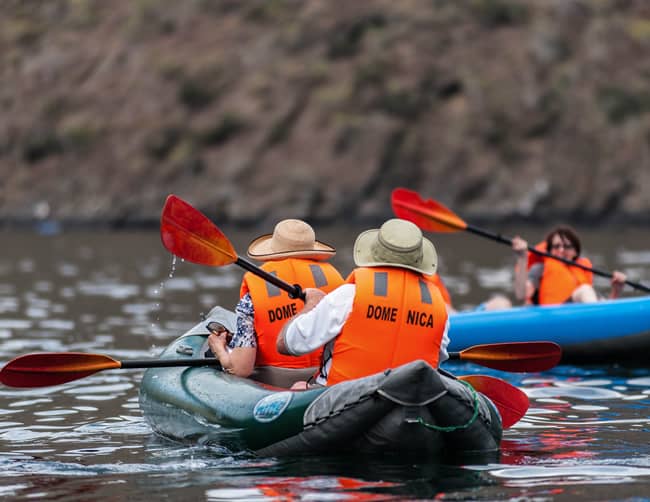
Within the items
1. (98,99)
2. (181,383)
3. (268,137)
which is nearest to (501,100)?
(268,137)

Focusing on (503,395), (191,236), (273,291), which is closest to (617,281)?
(503,395)

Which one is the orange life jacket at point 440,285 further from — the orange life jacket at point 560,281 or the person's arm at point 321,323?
the person's arm at point 321,323

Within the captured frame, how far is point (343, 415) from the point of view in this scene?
21.2ft

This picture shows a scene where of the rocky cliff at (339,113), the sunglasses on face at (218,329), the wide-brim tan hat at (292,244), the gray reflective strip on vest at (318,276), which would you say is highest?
the rocky cliff at (339,113)

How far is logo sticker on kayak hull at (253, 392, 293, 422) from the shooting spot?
674 cm

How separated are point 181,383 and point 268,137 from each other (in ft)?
120

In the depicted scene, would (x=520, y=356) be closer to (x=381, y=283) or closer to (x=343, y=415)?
(x=381, y=283)

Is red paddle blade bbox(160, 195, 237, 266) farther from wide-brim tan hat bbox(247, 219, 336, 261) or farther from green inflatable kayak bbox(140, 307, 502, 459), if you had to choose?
green inflatable kayak bbox(140, 307, 502, 459)

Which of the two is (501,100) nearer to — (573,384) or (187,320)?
(187,320)

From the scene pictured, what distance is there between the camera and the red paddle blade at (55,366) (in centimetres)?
760

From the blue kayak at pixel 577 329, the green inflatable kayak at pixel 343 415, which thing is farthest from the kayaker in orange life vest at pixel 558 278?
the green inflatable kayak at pixel 343 415

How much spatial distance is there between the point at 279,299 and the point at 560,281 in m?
5.07

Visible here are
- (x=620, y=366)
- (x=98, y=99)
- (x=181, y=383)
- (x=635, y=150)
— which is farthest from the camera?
(x=98, y=99)

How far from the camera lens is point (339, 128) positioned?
141 feet
